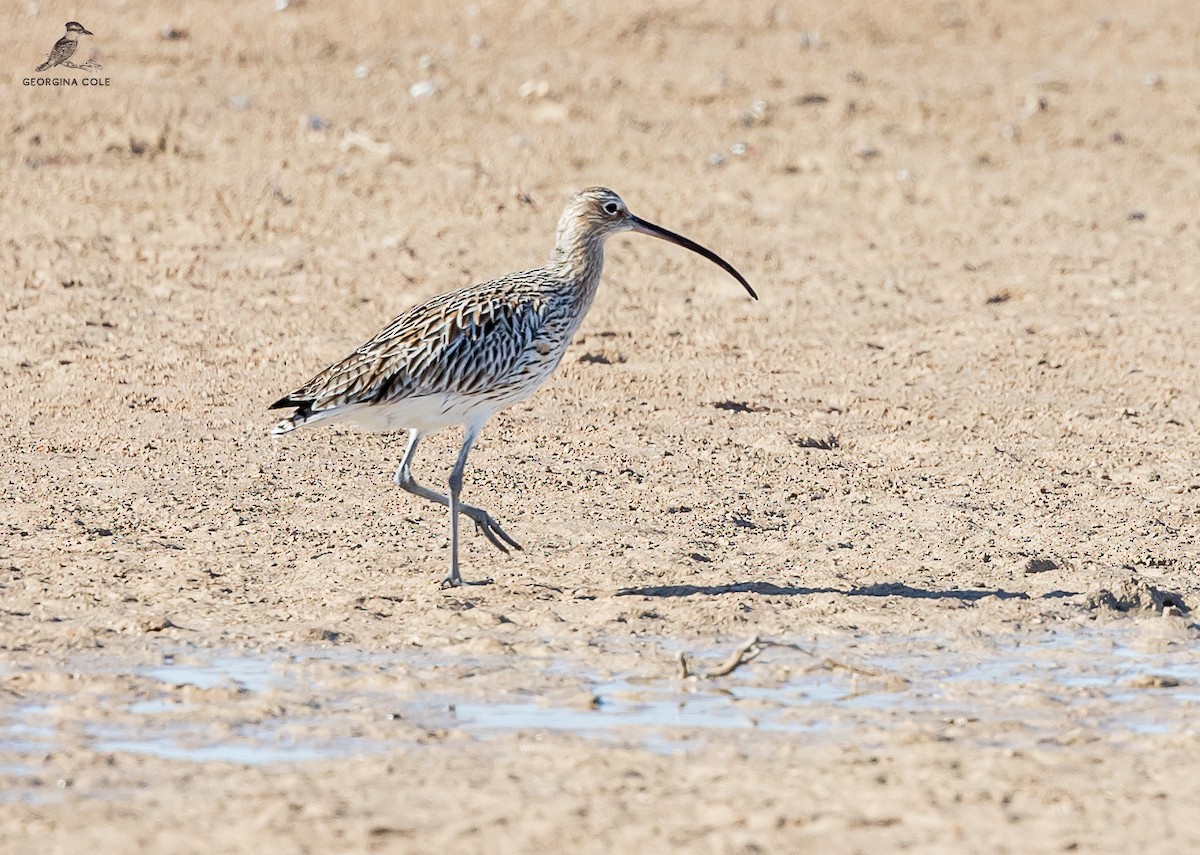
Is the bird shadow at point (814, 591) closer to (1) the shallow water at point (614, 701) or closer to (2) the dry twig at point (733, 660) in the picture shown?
(1) the shallow water at point (614, 701)

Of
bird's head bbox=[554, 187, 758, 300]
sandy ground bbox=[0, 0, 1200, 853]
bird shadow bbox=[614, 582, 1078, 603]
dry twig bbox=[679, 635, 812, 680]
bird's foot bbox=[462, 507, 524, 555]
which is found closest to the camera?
sandy ground bbox=[0, 0, 1200, 853]

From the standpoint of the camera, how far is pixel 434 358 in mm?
7680

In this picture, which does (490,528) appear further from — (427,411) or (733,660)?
(733,660)

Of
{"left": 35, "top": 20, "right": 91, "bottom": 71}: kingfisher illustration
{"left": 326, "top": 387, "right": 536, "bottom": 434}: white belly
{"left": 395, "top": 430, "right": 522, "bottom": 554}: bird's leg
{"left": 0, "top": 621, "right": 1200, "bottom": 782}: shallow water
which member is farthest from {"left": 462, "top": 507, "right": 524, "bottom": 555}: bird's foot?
{"left": 35, "top": 20, "right": 91, "bottom": 71}: kingfisher illustration

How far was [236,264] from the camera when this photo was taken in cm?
1200

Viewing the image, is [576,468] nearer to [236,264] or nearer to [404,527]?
[404,527]

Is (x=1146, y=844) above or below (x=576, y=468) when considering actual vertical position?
below

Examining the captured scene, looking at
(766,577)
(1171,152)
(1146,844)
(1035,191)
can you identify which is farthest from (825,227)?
(1146,844)

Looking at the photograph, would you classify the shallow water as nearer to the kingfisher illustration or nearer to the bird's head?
the bird's head

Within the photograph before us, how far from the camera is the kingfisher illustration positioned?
590 inches

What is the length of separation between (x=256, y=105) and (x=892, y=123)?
14.7ft

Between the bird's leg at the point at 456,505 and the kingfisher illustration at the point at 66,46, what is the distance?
8.04 meters

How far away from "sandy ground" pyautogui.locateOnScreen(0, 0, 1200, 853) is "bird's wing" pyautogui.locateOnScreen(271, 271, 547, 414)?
0.64m

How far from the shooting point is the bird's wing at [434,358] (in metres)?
7.62
